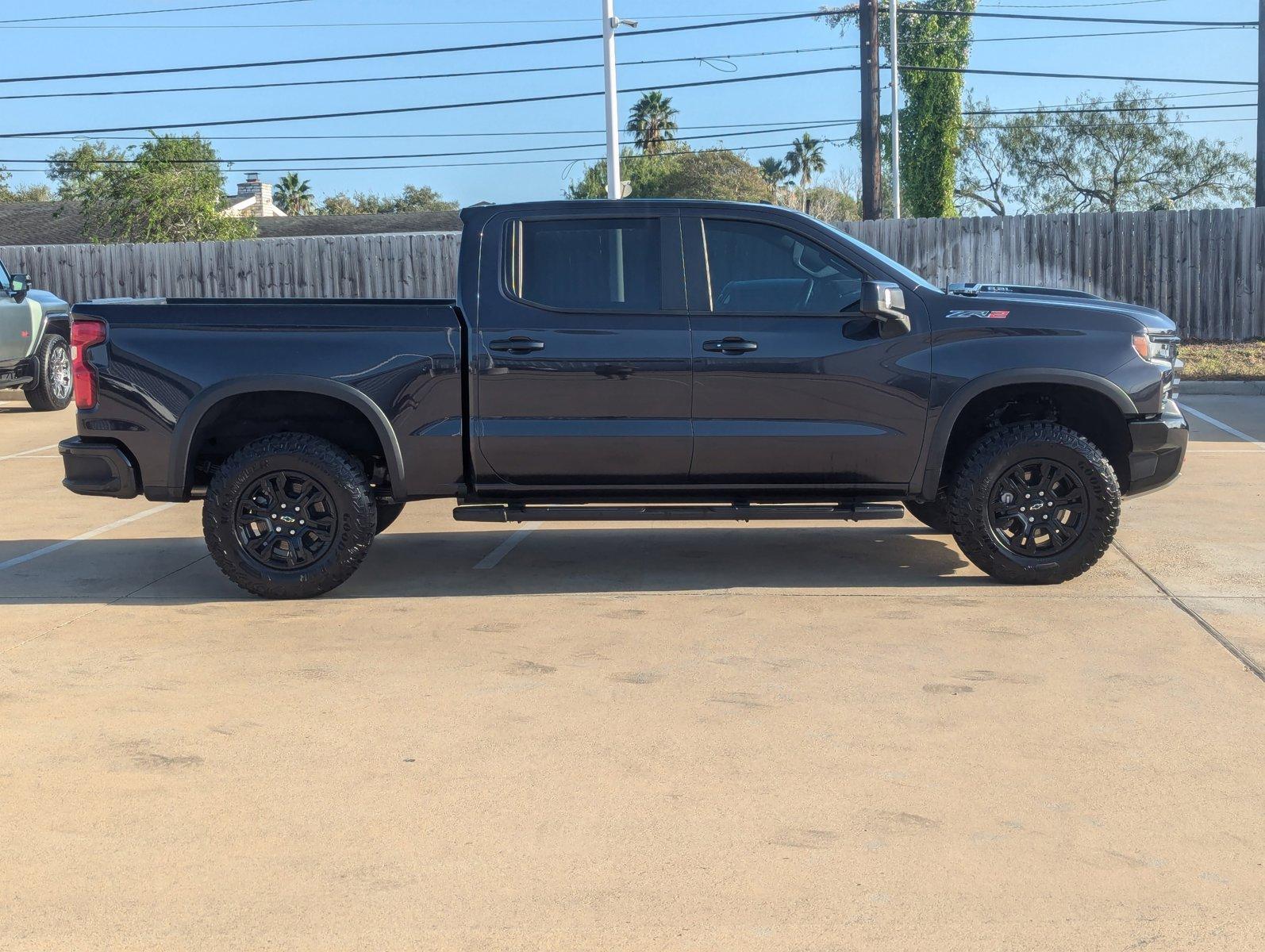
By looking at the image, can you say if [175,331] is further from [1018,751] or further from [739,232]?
[1018,751]

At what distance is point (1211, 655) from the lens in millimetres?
5668

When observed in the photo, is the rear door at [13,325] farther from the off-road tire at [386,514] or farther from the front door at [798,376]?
the front door at [798,376]

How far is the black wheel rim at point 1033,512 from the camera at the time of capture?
22.8ft

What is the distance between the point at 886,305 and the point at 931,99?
1449 inches

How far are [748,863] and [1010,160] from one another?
5906 cm

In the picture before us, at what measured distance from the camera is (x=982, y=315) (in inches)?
271

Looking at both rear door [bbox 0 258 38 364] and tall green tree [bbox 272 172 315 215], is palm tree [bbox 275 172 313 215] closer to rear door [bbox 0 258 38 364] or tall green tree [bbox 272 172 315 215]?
tall green tree [bbox 272 172 315 215]

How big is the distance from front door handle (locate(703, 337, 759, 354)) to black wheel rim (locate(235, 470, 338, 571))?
6.61 feet

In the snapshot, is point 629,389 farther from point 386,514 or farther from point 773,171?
point 773,171

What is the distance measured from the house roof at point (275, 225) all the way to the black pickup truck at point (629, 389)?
144 feet

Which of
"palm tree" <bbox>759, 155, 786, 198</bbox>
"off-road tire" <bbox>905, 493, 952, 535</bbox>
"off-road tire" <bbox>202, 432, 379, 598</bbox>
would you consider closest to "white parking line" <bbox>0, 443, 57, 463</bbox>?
"off-road tire" <bbox>202, 432, 379, 598</bbox>

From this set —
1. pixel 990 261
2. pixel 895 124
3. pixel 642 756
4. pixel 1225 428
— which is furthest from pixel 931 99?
pixel 642 756

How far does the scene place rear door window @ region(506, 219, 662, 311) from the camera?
697 cm

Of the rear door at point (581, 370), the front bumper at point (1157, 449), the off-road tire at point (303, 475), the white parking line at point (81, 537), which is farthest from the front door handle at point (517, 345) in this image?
the white parking line at point (81, 537)
